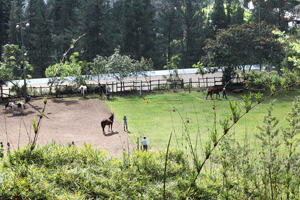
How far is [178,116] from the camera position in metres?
19.8

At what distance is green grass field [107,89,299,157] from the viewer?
14.7 metres

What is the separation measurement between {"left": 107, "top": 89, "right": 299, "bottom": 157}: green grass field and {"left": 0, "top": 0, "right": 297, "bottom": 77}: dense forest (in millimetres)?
24434

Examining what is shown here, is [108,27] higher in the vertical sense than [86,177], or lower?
higher

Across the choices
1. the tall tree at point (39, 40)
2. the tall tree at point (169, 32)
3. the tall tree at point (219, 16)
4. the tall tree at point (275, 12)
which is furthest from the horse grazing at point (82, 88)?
the tall tree at point (275, 12)

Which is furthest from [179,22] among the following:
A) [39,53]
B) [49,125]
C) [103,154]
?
[103,154]

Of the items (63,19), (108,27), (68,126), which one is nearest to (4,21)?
(63,19)

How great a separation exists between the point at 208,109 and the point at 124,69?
35.0 feet

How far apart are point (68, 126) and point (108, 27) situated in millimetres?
36240

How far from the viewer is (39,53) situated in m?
46.6

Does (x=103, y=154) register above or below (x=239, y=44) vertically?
below

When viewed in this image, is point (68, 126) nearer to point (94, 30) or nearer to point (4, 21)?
point (94, 30)

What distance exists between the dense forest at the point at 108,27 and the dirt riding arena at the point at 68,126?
2519 centimetres

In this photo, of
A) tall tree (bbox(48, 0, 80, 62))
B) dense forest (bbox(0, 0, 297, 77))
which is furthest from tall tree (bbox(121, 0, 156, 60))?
tall tree (bbox(48, 0, 80, 62))

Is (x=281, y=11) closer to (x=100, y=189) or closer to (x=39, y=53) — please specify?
(x=39, y=53)
